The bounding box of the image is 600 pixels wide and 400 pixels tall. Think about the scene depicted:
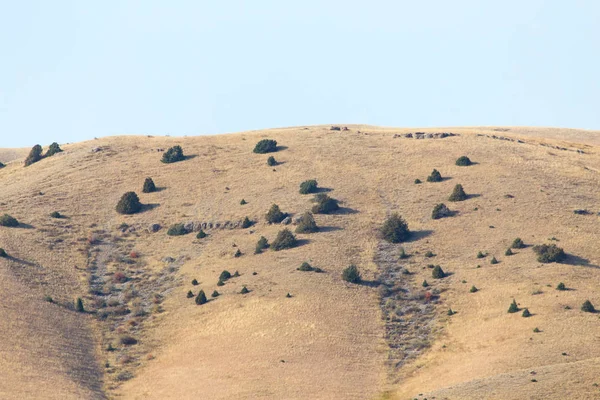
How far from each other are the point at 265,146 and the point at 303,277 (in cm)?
4213

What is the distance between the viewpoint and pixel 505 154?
411 feet

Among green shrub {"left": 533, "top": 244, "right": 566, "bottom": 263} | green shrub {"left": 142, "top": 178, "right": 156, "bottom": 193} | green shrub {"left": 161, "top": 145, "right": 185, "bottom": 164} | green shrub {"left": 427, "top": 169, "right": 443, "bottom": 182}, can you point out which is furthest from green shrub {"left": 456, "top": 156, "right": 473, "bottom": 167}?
green shrub {"left": 142, "top": 178, "right": 156, "bottom": 193}

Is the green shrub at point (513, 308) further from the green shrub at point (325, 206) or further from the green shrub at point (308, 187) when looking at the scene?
the green shrub at point (308, 187)

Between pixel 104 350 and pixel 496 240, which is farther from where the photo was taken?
pixel 496 240

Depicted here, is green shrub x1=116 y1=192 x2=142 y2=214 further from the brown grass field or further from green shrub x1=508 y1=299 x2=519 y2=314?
green shrub x1=508 y1=299 x2=519 y2=314

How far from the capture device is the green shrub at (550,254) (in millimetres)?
90000

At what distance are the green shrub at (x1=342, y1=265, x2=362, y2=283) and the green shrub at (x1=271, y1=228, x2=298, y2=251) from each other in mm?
10205

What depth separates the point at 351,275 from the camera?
298 ft

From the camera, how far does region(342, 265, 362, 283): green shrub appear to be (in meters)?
90.8

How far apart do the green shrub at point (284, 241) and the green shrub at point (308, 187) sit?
45.1 ft

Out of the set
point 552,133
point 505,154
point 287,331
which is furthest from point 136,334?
point 552,133

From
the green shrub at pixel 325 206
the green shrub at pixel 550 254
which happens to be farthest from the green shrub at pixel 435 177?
the green shrub at pixel 550 254

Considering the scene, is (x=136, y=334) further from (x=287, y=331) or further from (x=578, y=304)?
(x=578, y=304)

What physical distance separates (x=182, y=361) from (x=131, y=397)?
6219mm
